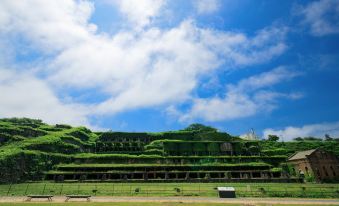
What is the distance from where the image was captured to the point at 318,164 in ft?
228

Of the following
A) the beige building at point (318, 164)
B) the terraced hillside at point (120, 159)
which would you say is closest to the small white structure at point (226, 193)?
the terraced hillside at point (120, 159)

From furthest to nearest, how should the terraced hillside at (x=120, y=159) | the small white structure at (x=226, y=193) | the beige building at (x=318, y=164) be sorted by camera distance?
the beige building at (x=318, y=164) < the terraced hillside at (x=120, y=159) < the small white structure at (x=226, y=193)

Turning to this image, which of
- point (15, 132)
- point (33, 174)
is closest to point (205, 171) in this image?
point (33, 174)

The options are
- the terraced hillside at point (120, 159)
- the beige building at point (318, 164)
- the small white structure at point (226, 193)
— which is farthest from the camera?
the beige building at point (318, 164)

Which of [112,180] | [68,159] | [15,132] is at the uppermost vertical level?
[15,132]

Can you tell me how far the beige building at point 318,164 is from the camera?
2694 inches

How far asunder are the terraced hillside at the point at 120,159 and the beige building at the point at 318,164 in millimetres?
4147

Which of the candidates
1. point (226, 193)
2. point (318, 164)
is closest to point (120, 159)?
point (226, 193)

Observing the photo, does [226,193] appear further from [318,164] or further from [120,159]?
[318,164]

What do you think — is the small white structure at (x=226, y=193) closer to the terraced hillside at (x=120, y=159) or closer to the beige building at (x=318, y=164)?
the terraced hillside at (x=120, y=159)

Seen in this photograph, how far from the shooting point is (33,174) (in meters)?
51.3

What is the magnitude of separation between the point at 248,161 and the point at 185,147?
706 inches

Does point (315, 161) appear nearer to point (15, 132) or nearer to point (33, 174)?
point (33, 174)

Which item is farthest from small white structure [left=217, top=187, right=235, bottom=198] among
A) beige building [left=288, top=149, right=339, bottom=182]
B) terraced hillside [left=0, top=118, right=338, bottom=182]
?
beige building [left=288, top=149, right=339, bottom=182]
